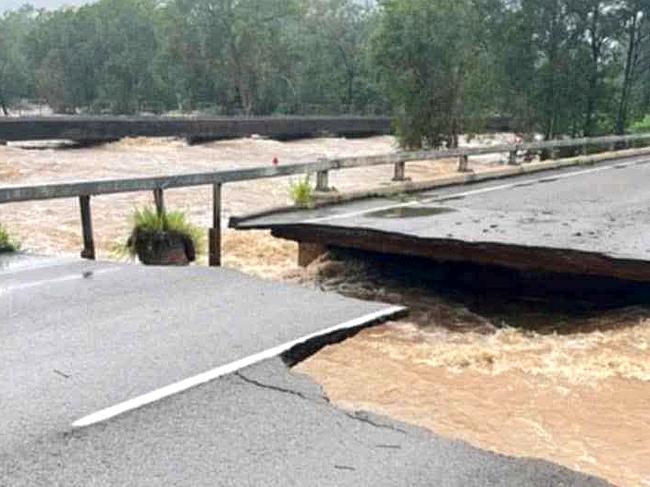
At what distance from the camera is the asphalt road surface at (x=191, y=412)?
3.93m

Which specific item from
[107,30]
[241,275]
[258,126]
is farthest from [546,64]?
[107,30]

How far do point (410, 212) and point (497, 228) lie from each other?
1823 millimetres

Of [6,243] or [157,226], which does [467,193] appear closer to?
[157,226]

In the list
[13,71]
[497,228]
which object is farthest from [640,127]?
[13,71]

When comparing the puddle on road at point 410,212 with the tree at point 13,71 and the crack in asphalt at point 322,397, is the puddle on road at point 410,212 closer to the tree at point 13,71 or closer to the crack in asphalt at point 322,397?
the crack in asphalt at point 322,397

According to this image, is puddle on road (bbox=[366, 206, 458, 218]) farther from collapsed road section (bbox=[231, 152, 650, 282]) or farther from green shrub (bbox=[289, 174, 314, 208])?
green shrub (bbox=[289, 174, 314, 208])

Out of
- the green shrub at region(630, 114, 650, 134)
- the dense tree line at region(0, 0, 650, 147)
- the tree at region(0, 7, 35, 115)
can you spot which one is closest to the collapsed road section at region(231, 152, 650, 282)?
the dense tree line at region(0, 0, 650, 147)

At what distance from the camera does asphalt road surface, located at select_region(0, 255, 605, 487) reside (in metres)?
3.93

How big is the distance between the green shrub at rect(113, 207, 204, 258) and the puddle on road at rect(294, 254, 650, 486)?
1804mm

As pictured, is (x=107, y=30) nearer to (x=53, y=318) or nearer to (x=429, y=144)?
(x=429, y=144)

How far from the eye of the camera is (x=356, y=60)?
67500mm

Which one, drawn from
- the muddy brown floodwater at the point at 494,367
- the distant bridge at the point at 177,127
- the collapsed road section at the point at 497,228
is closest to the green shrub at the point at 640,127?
the distant bridge at the point at 177,127

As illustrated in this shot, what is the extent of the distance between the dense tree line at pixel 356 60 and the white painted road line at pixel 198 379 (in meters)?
26.9

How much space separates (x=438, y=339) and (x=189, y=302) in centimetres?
228
